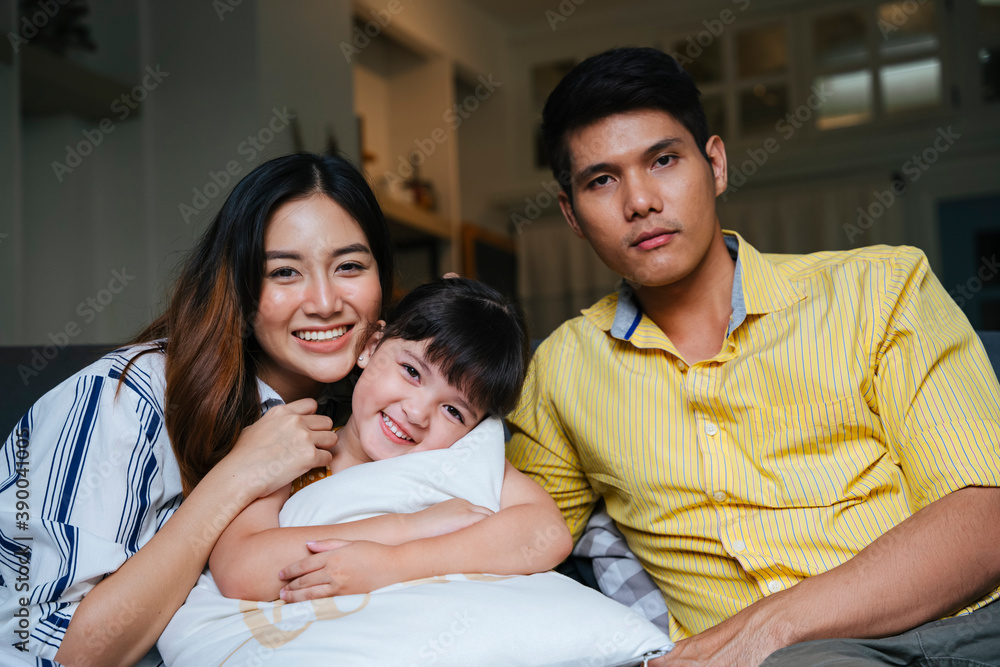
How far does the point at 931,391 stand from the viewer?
1288mm

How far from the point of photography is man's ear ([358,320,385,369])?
143 cm

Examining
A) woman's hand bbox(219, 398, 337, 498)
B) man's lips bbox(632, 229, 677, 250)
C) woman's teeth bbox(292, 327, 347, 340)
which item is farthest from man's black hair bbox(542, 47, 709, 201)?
woman's hand bbox(219, 398, 337, 498)

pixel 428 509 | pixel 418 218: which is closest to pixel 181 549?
pixel 428 509

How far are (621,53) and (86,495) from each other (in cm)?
117

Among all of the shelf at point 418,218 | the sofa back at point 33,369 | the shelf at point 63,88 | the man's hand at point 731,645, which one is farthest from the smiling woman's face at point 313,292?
the shelf at point 418,218

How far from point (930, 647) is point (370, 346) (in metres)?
0.97

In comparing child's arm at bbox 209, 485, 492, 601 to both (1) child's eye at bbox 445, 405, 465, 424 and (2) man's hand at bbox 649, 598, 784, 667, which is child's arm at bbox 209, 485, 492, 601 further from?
(2) man's hand at bbox 649, 598, 784, 667

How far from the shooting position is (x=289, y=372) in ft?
4.95

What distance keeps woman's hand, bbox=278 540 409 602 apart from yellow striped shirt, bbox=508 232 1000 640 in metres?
0.51

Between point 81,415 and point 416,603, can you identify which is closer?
point 416,603

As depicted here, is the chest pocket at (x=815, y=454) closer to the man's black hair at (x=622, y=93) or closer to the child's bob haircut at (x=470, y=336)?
the child's bob haircut at (x=470, y=336)

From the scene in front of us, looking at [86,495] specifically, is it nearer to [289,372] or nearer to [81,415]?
[81,415]

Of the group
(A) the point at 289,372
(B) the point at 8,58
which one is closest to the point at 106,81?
(B) the point at 8,58

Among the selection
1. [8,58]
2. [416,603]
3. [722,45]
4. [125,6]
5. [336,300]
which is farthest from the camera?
[722,45]
